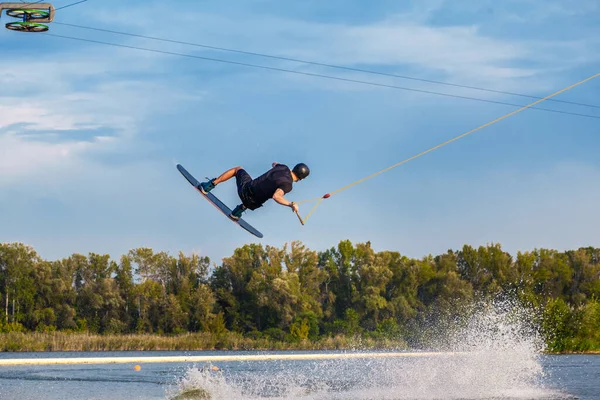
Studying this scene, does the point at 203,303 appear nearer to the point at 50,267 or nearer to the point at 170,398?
the point at 50,267

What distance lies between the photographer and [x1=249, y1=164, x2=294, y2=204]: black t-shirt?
16.1 m

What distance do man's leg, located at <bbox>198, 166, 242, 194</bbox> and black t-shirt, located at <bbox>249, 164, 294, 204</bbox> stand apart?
813mm

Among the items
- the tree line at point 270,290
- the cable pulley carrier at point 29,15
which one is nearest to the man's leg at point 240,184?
the cable pulley carrier at point 29,15

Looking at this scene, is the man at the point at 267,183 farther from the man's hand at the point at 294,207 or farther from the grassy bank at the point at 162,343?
the grassy bank at the point at 162,343

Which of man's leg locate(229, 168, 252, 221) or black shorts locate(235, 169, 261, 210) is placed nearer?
black shorts locate(235, 169, 261, 210)

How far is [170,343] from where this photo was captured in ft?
184

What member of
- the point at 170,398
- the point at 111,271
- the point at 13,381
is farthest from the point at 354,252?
the point at 170,398

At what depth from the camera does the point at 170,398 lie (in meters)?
22.9

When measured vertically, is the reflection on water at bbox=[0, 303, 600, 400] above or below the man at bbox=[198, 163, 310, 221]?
below

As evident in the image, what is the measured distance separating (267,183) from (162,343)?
45.8m

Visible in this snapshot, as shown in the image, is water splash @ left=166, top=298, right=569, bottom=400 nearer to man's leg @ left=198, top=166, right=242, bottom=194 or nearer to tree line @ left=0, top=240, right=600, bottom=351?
man's leg @ left=198, top=166, right=242, bottom=194

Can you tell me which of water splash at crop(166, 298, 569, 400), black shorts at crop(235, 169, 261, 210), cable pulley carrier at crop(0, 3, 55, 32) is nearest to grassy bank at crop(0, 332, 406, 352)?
water splash at crop(166, 298, 569, 400)

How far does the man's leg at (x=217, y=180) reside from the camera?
17.2 meters

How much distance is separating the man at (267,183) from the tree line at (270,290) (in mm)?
47950
